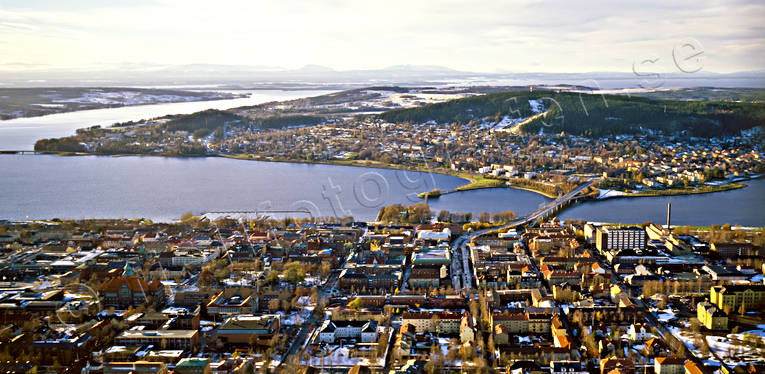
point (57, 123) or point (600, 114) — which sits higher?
point (600, 114)

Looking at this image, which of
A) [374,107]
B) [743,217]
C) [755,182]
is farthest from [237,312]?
[374,107]

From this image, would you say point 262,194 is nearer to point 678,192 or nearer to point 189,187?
point 189,187

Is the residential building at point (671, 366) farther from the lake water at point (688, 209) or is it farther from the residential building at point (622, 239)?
the lake water at point (688, 209)

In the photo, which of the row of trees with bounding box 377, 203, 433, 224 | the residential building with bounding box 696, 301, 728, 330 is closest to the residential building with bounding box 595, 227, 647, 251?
the residential building with bounding box 696, 301, 728, 330

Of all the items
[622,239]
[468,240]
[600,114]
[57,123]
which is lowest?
[468,240]

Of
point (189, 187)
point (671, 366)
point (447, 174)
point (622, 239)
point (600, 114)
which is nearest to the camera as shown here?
point (671, 366)

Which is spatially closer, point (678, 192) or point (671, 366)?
point (671, 366)

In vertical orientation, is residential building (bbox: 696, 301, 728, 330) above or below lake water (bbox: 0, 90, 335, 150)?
below

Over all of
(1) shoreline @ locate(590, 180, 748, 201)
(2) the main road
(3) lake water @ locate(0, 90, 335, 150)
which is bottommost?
(2) the main road

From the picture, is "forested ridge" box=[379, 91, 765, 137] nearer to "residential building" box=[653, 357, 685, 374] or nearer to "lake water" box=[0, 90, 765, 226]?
"lake water" box=[0, 90, 765, 226]

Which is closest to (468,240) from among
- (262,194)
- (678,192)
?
(262,194)

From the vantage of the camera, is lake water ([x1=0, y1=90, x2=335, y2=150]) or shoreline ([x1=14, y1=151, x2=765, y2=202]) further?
lake water ([x1=0, y1=90, x2=335, y2=150])

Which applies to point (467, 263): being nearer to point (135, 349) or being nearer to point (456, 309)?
point (456, 309)
